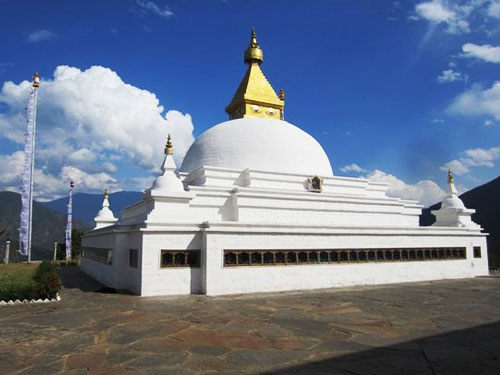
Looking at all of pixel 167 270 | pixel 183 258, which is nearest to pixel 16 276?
pixel 167 270

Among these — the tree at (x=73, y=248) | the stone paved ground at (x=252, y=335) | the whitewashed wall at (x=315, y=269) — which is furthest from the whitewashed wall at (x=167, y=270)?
the tree at (x=73, y=248)

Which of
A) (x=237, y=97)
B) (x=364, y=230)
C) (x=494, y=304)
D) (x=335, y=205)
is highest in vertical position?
(x=237, y=97)

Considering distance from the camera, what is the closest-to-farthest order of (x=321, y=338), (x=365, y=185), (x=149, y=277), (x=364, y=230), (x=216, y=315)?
(x=321, y=338), (x=216, y=315), (x=149, y=277), (x=364, y=230), (x=365, y=185)

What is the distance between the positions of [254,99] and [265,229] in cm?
1257

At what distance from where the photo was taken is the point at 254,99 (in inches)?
952

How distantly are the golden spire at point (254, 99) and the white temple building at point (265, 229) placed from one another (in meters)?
0.13

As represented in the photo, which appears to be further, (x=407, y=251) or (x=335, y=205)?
(x=335, y=205)

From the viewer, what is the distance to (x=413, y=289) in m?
14.2

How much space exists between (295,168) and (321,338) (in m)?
12.7

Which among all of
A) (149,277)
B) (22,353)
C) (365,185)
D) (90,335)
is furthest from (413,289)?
(22,353)

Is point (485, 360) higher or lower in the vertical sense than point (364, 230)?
lower

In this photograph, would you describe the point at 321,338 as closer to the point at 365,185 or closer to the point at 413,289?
the point at 413,289

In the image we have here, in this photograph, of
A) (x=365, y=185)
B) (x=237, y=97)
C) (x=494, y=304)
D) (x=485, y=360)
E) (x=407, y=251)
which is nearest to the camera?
(x=485, y=360)

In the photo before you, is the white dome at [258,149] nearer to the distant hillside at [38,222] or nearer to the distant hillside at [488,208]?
the distant hillside at [488,208]
